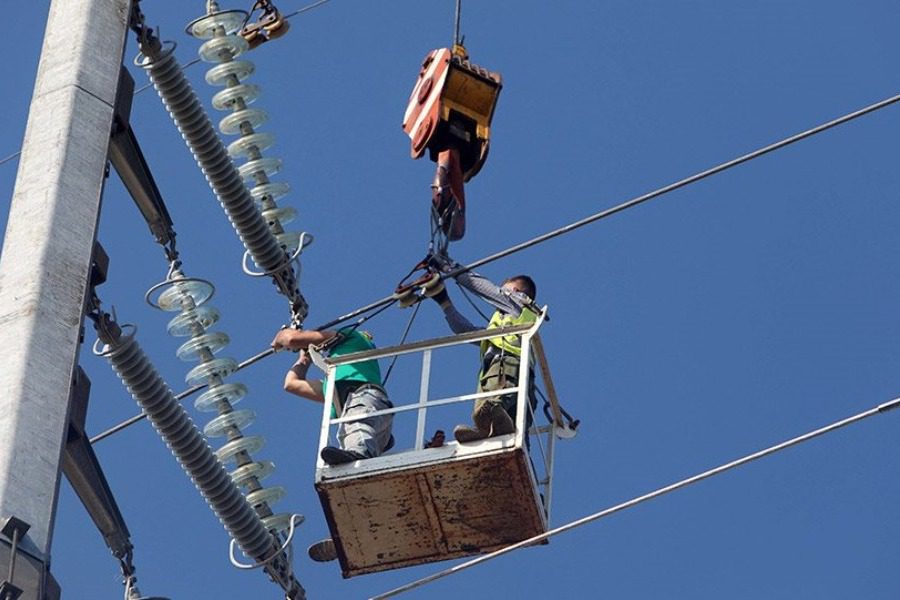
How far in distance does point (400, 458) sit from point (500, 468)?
0.55 meters

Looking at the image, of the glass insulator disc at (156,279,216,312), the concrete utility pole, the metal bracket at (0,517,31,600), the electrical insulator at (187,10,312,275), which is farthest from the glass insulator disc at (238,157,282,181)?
the metal bracket at (0,517,31,600)

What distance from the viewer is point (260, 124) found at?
621 inches

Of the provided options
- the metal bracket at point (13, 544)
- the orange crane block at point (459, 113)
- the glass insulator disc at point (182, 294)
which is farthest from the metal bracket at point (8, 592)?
the orange crane block at point (459, 113)

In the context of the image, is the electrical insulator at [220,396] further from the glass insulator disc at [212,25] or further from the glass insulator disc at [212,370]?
the glass insulator disc at [212,25]

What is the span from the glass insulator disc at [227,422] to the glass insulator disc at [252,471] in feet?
0.81

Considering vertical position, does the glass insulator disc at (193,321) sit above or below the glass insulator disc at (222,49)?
below

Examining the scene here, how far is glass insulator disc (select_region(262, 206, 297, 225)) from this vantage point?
15445mm

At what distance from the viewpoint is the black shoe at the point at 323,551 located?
549 inches

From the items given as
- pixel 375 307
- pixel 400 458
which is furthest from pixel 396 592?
pixel 375 307

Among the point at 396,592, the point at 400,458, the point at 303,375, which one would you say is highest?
the point at 303,375

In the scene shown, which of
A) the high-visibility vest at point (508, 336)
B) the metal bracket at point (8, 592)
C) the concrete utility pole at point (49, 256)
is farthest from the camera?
the high-visibility vest at point (508, 336)

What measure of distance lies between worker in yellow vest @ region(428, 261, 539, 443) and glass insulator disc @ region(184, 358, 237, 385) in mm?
1334

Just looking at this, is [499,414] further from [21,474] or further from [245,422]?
[21,474]

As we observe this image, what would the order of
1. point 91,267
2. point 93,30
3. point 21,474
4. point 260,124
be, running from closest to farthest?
1. point 21,474
2. point 91,267
3. point 93,30
4. point 260,124
